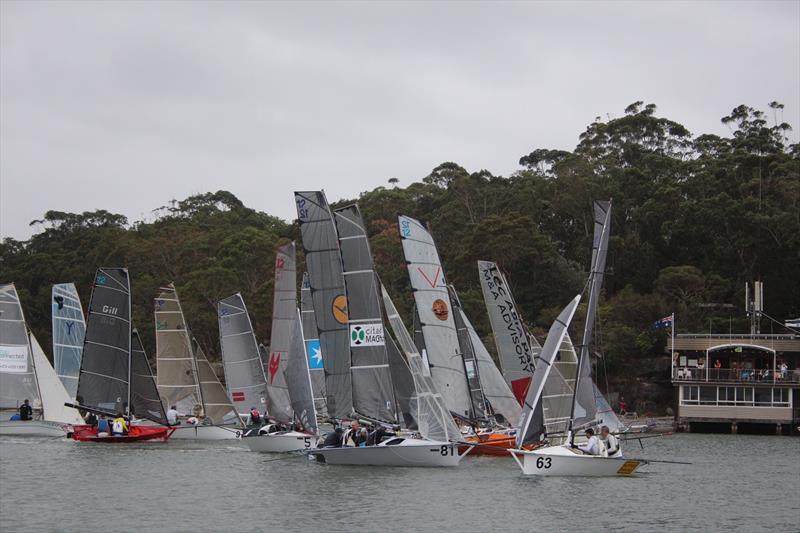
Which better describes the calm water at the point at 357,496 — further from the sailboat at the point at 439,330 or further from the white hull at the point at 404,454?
the sailboat at the point at 439,330

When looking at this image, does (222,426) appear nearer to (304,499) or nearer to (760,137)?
(304,499)

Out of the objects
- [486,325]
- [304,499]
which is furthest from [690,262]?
[304,499]

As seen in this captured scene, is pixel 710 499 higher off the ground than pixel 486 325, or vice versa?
pixel 486 325

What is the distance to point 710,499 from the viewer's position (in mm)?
31422

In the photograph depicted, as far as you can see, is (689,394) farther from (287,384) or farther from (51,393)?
(51,393)

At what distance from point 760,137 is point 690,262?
17167 millimetres

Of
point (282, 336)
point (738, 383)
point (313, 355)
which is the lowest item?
point (738, 383)

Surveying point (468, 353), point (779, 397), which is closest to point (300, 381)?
point (468, 353)

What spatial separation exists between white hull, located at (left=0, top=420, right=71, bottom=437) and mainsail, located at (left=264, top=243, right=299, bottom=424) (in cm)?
1121

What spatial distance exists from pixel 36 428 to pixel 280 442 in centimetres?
1411

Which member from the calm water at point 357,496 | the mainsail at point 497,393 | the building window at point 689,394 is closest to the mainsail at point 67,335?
the calm water at point 357,496

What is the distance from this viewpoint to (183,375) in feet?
178

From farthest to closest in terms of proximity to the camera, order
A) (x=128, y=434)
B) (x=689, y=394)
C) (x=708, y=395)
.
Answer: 1. (x=689, y=394)
2. (x=708, y=395)
3. (x=128, y=434)

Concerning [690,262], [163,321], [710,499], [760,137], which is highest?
[760,137]
